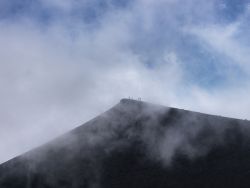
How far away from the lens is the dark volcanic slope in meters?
13.1

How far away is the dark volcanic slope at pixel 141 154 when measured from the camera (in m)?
13.1

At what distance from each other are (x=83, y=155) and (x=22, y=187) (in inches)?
82.9

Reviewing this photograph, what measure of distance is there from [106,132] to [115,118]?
74cm

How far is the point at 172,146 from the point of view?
14492 millimetres

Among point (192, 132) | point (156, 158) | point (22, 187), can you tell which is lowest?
point (22, 187)

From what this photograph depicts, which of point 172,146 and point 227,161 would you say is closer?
point 227,161

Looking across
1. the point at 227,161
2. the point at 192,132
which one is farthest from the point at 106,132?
the point at 227,161

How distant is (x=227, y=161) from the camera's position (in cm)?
1350

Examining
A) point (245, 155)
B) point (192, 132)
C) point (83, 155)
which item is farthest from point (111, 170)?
point (245, 155)

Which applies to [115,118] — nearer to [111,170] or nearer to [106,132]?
[106,132]

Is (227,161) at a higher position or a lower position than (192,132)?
lower

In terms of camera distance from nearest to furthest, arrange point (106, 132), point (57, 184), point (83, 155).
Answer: point (57, 184) < point (83, 155) < point (106, 132)

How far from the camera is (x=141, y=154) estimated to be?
14.1 metres

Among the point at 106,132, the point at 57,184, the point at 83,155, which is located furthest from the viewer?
the point at 106,132
